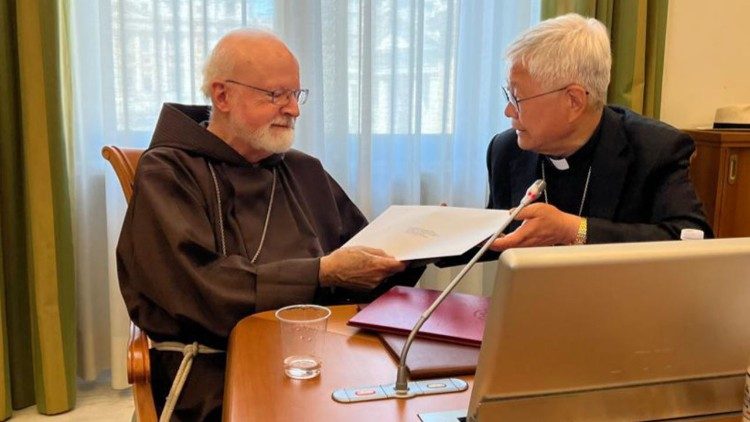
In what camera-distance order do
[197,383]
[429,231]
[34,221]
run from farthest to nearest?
[34,221] < [429,231] < [197,383]

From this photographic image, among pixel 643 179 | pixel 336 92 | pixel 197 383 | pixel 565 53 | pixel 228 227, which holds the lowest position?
pixel 197 383

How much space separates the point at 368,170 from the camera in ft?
8.70

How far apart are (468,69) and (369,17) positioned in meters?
0.44

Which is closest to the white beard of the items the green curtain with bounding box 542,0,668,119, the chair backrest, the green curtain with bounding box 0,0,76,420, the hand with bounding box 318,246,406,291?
the chair backrest

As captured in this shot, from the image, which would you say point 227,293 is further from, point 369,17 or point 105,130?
point 369,17

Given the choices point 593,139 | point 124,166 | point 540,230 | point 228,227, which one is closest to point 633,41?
point 593,139

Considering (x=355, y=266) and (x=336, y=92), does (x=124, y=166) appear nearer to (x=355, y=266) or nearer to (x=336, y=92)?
(x=355, y=266)

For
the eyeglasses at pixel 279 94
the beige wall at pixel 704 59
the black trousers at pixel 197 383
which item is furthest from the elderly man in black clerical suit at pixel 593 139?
the beige wall at pixel 704 59

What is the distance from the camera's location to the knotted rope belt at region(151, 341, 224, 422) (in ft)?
4.18

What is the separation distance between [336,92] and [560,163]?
→ 105 cm

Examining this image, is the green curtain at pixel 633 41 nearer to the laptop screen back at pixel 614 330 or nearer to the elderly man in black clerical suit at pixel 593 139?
the elderly man in black clerical suit at pixel 593 139

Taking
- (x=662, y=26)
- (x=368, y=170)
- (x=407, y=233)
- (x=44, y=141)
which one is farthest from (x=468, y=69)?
(x=44, y=141)

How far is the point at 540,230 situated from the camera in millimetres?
1436

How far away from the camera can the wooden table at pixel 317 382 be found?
3.03 feet
